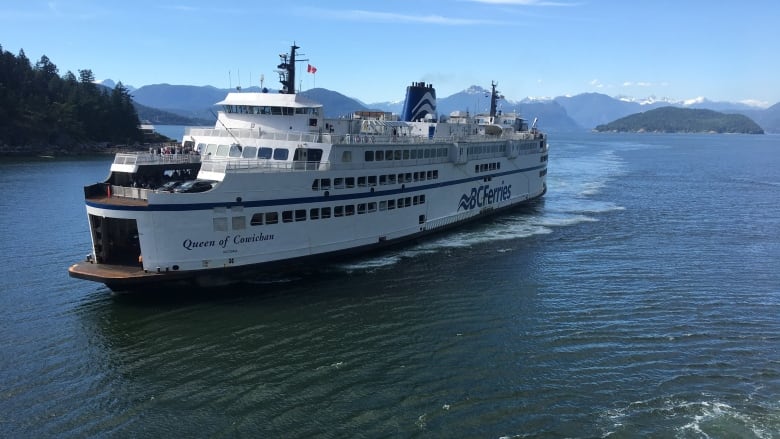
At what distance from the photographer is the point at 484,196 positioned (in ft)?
132

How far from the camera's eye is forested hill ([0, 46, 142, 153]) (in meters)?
93.4

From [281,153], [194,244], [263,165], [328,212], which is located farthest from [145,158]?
[328,212]

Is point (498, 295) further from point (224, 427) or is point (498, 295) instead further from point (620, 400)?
point (224, 427)

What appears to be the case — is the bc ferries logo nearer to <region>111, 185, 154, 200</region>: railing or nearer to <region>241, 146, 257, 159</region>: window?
<region>241, 146, 257, 159</region>: window

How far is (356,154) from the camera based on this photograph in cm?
2655

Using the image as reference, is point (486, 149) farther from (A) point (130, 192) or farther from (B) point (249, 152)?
(A) point (130, 192)

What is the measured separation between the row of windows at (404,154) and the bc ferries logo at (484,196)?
14.9 feet

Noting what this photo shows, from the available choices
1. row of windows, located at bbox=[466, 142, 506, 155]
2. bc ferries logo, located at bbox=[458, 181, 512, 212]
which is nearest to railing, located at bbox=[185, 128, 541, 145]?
row of windows, located at bbox=[466, 142, 506, 155]

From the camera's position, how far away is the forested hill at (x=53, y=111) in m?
93.4

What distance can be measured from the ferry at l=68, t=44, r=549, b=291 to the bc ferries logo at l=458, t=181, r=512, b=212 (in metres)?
1.45

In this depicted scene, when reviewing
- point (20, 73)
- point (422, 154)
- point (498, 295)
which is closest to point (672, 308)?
point (498, 295)

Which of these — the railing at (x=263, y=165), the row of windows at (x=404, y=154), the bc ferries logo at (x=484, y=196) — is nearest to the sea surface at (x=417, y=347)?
the railing at (x=263, y=165)

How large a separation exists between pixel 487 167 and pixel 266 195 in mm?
22079

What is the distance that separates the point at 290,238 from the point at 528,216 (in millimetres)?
25324
